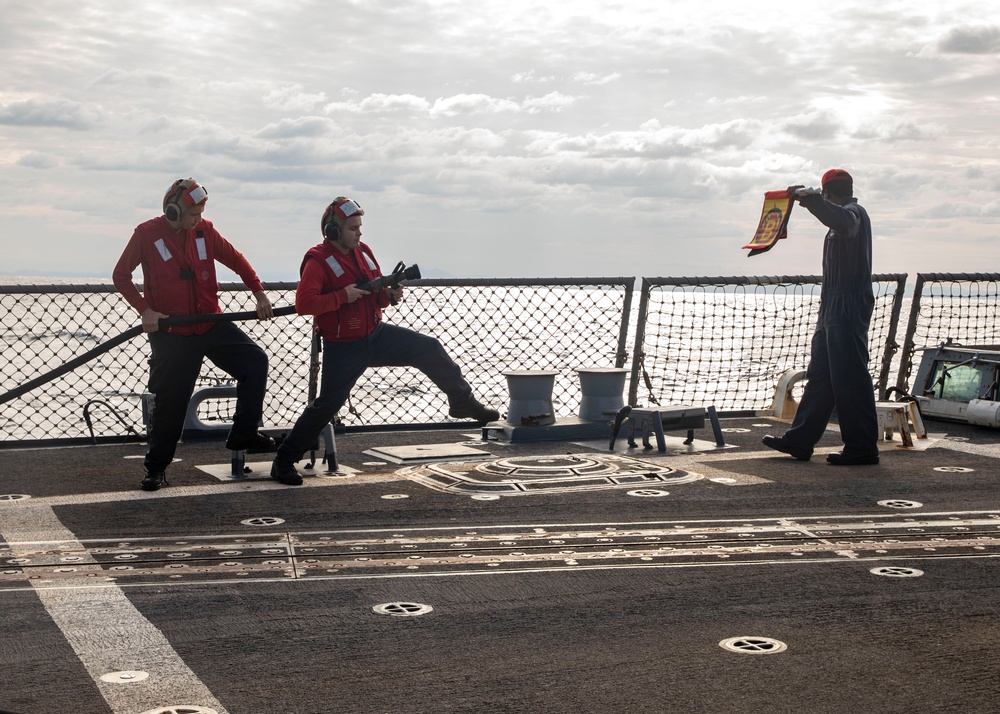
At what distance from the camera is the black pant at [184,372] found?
7.78 m

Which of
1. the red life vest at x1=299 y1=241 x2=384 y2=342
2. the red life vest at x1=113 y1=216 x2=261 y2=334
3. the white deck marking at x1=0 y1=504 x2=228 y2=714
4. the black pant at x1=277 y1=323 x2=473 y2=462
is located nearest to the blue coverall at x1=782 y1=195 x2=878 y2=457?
the black pant at x1=277 y1=323 x2=473 y2=462

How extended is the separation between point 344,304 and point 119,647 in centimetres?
382

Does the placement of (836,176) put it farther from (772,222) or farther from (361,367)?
(361,367)

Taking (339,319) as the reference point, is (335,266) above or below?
above

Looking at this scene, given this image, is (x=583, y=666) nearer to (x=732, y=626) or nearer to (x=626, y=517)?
(x=732, y=626)

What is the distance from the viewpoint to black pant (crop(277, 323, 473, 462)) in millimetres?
7902

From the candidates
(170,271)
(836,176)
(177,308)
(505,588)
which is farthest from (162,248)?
(836,176)

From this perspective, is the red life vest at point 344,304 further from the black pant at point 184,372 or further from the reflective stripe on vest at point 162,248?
the reflective stripe on vest at point 162,248

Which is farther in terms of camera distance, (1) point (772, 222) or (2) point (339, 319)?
(1) point (772, 222)

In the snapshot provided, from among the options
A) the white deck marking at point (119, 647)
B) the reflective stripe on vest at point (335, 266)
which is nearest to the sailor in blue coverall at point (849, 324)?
the reflective stripe on vest at point (335, 266)

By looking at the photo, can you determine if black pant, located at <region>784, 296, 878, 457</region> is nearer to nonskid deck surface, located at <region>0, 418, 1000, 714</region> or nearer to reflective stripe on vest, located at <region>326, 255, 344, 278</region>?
nonskid deck surface, located at <region>0, 418, 1000, 714</region>

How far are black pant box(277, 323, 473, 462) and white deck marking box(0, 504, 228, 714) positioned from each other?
7.65 feet

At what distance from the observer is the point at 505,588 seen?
5133mm

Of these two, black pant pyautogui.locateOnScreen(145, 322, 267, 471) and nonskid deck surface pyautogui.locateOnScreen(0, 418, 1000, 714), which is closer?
nonskid deck surface pyautogui.locateOnScreen(0, 418, 1000, 714)
